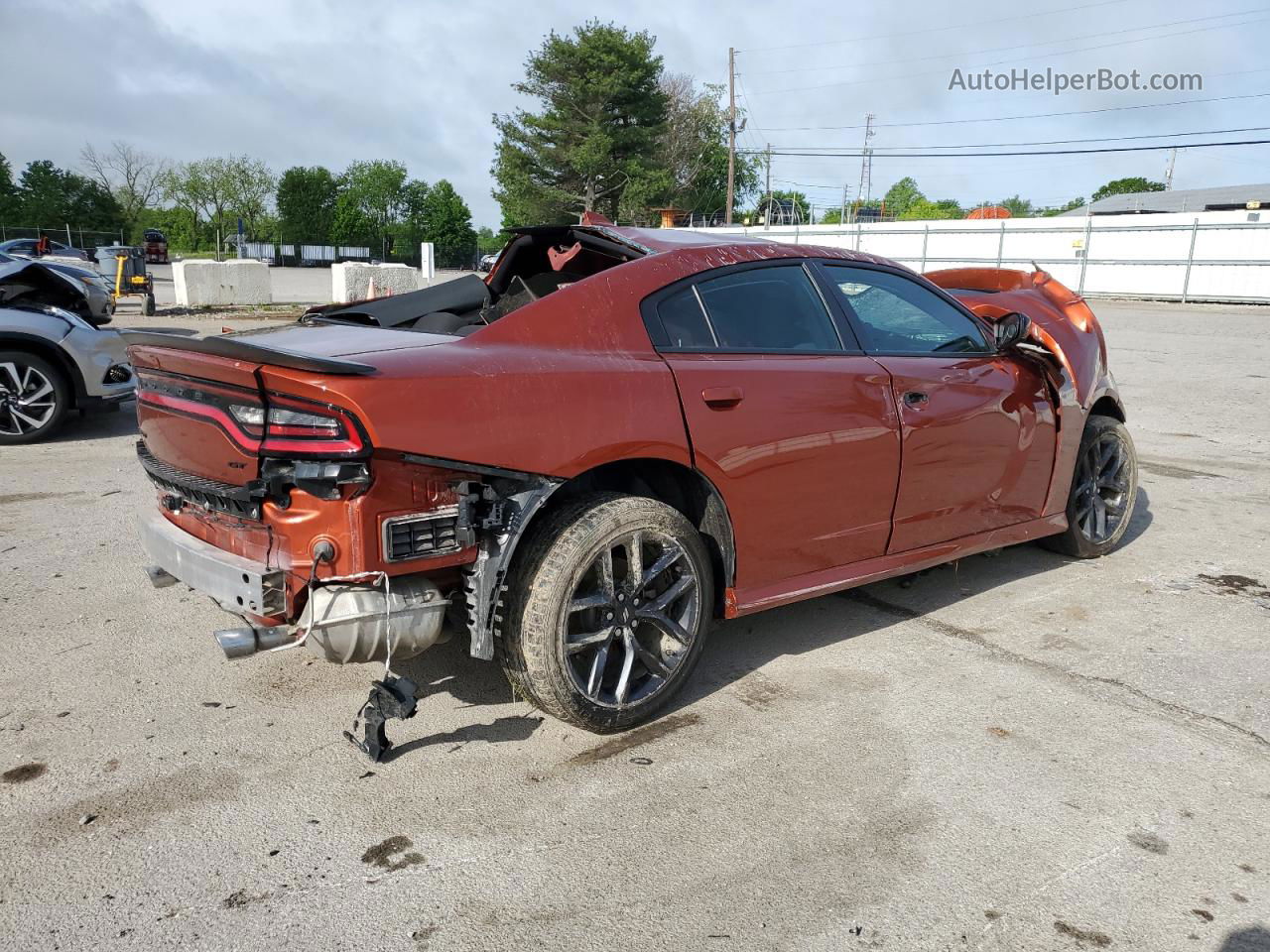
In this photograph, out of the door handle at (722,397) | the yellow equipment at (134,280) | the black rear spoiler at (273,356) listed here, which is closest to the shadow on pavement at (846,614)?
the door handle at (722,397)

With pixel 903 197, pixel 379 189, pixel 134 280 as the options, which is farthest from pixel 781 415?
pixel 903 197

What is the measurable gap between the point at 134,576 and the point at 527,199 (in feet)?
158

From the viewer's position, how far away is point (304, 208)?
69.1 metres

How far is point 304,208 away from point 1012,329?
72.3 metres

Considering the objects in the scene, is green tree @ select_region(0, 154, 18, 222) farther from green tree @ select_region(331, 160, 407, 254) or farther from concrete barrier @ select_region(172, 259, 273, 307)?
concrete barrier @ select_region(172, 259, 273, 307)

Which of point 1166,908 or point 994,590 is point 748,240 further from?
point 1166,908

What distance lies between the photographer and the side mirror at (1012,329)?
4297 millimetres

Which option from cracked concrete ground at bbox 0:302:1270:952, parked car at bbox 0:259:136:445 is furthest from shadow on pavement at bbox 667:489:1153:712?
parked car at bbox 0:259:136:445

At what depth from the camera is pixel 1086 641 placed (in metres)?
4.10

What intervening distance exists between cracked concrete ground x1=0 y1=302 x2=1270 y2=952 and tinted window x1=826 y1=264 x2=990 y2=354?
1.25 m

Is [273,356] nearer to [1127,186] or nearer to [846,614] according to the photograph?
[846,614]

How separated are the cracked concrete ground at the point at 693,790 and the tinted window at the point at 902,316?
1251mm

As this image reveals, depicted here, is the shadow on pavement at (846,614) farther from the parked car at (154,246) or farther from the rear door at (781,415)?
the parked car at (154,246)

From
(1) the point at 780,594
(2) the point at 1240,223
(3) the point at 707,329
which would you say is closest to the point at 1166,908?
(1) the point at 780,594
